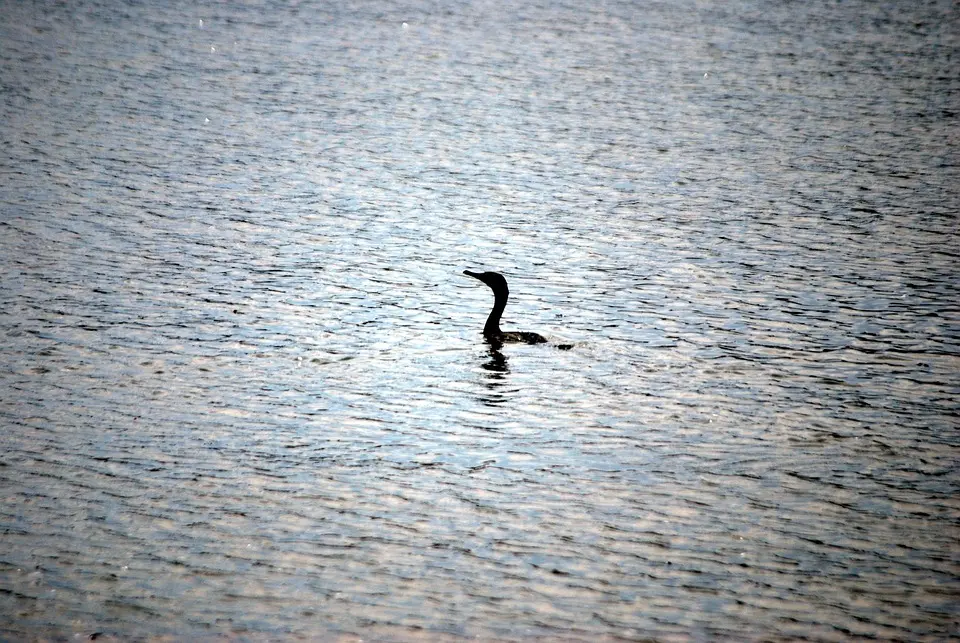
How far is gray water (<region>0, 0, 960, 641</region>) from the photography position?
11062mm

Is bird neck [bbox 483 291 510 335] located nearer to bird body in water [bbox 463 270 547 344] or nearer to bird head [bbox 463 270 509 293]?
bird body in water [bbox 463 270 547 344]

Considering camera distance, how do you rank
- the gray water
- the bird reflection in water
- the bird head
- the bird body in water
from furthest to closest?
the bird head → the bird body in water → the bird reflection in water → the gray water

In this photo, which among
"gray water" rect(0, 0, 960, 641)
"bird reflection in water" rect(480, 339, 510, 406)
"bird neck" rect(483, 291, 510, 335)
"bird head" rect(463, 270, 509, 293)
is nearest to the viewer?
"gray water" rect(0, 0, 960, 641)

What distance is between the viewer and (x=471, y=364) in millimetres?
16719

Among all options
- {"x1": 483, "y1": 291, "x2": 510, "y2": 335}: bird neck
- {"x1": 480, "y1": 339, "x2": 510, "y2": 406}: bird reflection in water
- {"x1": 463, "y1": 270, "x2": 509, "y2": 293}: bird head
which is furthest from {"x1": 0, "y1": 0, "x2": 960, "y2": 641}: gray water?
{"x1": 463, "y1": 270, "x2": 509, "y2": 293}: bird head

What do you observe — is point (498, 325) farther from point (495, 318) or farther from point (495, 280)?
point (495, 280)

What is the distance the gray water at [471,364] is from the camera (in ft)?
36.3

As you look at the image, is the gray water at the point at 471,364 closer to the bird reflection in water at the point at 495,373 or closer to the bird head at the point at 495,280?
the bird reflection in water at the point at 495,373

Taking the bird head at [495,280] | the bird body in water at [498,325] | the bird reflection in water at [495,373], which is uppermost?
the bird head at [495,280]

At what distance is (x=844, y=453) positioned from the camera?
46.3 feet

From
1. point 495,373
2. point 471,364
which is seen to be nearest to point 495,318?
point 471,364

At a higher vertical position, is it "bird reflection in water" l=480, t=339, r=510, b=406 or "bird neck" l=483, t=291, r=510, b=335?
"bird neck" l=483, t=291, r=510, b=335

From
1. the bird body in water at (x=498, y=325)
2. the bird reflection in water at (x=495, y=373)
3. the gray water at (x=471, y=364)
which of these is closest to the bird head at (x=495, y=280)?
the bird body in water at (x=498, y=325)

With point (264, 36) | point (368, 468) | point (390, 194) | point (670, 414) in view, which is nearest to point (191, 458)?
point (368, 468)
